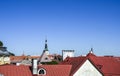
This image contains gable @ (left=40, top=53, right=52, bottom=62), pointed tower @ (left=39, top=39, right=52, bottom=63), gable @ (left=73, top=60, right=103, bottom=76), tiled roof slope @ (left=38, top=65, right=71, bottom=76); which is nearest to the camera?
tiled roof slope @ (left=38, top=65, right=71, bottom=76)

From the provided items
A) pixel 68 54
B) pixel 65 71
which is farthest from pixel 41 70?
pixel 68 54

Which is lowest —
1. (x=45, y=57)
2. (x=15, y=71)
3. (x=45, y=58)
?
(x=45, y=58)

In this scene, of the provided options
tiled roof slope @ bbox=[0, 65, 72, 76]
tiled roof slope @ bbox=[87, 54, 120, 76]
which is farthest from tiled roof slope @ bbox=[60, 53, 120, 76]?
tiled roof slope @ bbox=[0, 65, 72, 76]

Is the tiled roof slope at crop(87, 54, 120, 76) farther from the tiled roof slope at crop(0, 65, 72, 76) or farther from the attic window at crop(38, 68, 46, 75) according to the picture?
the attic window at crop(38, 68, 46, 75)

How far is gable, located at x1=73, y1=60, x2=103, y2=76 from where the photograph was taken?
4890cm

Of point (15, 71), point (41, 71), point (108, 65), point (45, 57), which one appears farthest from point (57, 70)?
point (45, 57)

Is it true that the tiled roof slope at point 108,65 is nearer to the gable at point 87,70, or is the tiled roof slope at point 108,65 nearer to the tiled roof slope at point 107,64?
the tiled roof slope at point 107,64

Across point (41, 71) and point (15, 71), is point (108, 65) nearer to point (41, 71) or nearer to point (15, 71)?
point (41, 71)

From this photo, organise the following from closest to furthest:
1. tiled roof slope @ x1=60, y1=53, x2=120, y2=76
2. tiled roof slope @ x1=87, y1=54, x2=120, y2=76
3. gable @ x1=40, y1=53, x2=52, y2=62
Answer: tiled roof slope @ x1=60, y1=53, x2=120, y2=76 → tiled roof slope @ x1=87, y1=54, x2=120, y2=76 → gable @ x1=40, y1=53, x2=52, y2=62

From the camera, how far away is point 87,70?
161ft

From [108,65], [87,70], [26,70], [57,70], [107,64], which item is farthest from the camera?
[107,64]

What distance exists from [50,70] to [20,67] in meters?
5.50

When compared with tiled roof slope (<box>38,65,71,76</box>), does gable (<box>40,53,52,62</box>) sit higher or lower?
lower

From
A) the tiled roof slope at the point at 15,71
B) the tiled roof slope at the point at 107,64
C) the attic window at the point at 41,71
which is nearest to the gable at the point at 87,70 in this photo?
the attic window at the point at 41,71
